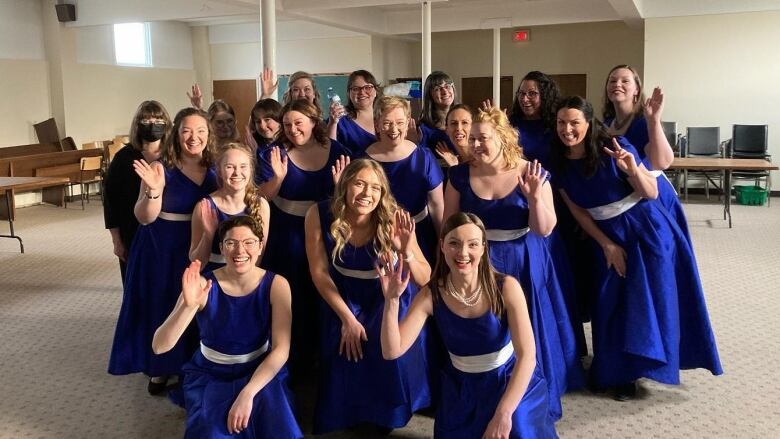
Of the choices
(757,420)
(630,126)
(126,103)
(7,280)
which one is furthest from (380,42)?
(757,420)

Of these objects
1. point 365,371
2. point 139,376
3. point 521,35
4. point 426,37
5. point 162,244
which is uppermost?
point 521,35

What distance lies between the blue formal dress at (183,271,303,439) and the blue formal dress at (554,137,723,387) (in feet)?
4.68

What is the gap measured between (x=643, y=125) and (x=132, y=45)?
429 inches

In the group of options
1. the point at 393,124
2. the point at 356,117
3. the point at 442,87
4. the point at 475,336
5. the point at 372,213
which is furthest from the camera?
the point at 356,117

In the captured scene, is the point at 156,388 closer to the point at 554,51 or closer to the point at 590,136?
the point at 590,136

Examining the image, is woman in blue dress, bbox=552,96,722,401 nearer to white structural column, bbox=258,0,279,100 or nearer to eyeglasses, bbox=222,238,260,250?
eyeglasses, bbox=222,238,260,250

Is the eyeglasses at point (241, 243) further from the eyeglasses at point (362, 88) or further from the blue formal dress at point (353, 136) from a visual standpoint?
the eyeglasses at point (362, 88)

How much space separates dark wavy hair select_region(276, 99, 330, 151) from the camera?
123 inches

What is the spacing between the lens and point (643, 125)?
3.29m

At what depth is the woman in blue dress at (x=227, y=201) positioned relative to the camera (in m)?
2.82

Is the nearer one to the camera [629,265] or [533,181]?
[533,181]

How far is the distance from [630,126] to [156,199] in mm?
2179

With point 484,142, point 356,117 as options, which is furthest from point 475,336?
point 356,117

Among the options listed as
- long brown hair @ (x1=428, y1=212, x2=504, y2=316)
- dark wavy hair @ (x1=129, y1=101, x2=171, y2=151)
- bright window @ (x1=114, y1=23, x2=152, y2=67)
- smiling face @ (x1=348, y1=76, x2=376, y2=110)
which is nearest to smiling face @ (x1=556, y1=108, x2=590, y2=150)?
long brown hair @ (x1=428, y1=212, x2=504, y2=316)
